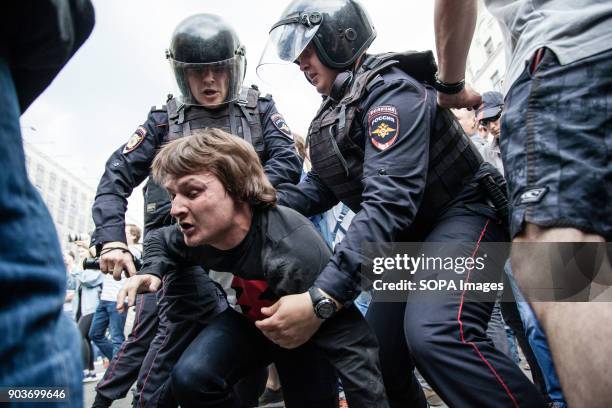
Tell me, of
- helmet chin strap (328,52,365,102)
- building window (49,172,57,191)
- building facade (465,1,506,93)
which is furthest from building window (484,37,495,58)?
building window (49,172,57,191)

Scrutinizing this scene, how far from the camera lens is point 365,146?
5.94 ft

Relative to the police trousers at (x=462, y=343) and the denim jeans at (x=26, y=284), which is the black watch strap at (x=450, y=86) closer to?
the police trousers at (x=462, y=343)

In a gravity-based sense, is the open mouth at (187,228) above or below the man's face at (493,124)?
above

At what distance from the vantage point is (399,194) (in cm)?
162

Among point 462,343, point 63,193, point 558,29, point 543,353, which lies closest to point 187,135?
point 462,343

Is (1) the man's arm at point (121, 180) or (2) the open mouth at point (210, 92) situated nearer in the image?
(1) the man's arm at point (121, 180)

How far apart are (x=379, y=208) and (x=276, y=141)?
1.32m

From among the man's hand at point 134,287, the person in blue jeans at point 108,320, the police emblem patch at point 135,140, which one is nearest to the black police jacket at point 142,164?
the police emblem patch at point 135,140

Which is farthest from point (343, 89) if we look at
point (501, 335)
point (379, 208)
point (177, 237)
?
point (501, 335)

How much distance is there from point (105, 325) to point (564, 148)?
551 centimetres

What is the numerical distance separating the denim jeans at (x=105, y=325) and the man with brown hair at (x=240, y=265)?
11.7 feet

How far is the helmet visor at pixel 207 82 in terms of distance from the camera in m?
→ 2.79

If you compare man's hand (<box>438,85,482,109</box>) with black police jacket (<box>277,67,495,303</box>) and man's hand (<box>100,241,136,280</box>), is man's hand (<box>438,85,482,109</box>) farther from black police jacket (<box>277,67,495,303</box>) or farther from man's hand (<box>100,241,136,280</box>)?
man's hand (<box>100,241,136,280</box>)

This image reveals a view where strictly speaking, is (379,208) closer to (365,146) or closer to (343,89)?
(365,146)
